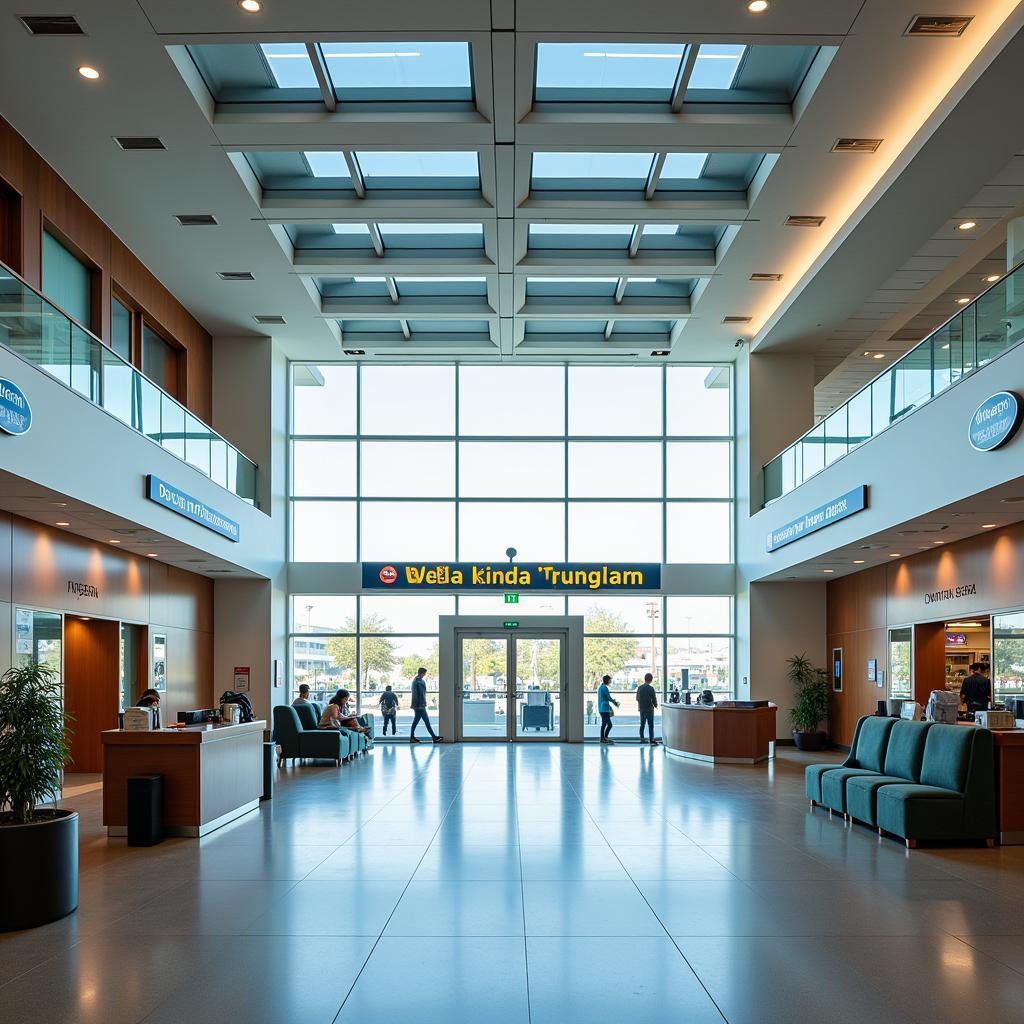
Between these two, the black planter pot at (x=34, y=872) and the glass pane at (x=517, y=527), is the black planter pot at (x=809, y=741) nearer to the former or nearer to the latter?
the glass pane at (x=517, y=527)

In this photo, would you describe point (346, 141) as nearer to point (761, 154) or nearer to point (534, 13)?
point (534, 13)

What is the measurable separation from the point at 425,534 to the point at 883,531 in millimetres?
10473

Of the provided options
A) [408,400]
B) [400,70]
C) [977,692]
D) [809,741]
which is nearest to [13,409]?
[400,70]

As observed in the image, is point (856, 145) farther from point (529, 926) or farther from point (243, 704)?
point (243, 704)

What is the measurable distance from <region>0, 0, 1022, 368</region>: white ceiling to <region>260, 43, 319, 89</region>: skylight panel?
0.31m

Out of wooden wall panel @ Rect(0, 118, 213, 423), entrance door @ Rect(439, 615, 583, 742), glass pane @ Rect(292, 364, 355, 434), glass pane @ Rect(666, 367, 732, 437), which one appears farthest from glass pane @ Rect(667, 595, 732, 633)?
wooden wall panel @ Rect(0, 118, 213, 423)

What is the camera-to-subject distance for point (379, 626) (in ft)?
69.5

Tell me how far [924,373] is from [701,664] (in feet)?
34.8

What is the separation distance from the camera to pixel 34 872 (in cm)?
638

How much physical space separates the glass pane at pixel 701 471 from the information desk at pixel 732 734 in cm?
538

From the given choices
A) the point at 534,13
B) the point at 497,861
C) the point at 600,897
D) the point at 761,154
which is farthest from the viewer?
the point at 761,154

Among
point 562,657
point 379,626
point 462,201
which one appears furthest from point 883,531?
point 379,626

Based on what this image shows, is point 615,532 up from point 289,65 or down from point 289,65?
down

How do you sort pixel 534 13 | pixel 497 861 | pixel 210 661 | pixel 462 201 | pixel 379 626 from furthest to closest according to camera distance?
pixel 379 626
pixel 210 661
pixel 462 201
pixel 534 13
pixel 497 861
